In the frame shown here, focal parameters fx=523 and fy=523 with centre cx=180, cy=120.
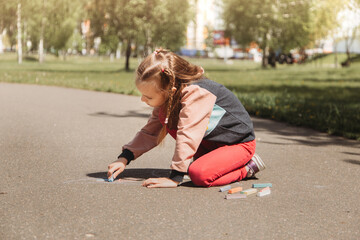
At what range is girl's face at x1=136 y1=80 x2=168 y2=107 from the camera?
343cm

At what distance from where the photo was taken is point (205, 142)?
3.92 meters

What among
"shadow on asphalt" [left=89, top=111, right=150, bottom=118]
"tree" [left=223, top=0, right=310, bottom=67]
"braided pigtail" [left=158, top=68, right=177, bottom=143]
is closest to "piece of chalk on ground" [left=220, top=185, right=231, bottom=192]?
"braided pigtail" [left=158, top=68, right=177, bottom=143]

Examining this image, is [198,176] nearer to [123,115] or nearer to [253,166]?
[253,166]

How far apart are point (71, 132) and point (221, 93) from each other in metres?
3.07

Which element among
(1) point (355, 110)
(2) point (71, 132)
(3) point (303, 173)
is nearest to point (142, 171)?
(3) point (303, 173)

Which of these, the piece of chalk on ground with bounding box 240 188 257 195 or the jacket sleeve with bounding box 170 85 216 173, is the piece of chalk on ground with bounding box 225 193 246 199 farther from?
the jacket sleeve with bounding box 170 85 216 173

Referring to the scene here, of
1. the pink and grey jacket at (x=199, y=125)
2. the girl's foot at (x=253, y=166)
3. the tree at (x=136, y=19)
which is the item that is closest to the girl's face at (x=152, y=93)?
the pink and grey jacket at (x=199, y=125)

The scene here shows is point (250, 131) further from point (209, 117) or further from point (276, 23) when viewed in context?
point (276, 23)

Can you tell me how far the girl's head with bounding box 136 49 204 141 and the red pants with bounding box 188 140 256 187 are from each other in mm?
404

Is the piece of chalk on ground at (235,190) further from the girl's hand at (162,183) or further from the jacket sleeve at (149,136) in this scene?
the jacket sleeve at (149,136)

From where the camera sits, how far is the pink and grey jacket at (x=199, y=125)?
3.46 metres

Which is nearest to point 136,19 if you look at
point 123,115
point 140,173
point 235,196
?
point 123,115

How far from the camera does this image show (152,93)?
136 inches

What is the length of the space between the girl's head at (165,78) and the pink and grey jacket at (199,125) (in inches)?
2.7
